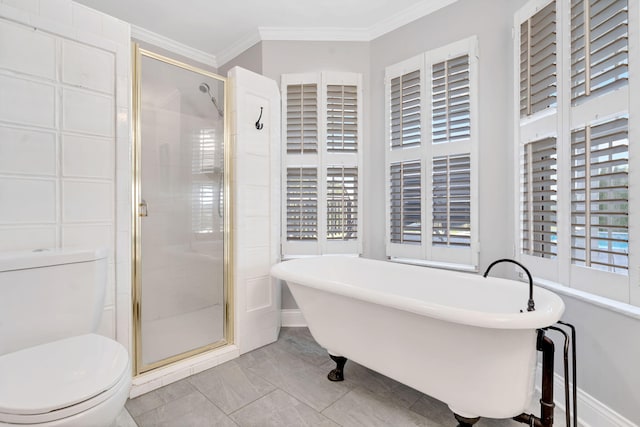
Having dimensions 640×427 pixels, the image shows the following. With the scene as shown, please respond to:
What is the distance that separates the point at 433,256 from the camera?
2.38 m

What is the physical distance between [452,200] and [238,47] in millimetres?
2501

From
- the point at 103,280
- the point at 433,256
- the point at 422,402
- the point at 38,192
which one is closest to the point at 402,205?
the point at 433,256

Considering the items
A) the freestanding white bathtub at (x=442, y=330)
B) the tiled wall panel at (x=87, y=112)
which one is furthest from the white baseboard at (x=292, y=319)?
the tiled wall panel at (x=87, y=112)

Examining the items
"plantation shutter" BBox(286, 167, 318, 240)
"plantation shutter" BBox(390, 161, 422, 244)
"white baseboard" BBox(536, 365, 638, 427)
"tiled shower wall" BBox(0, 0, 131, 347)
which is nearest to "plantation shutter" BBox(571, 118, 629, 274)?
"white baseboard" BBox(536, 365, 638, 427)

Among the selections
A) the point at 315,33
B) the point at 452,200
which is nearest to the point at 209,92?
the point at 315,33

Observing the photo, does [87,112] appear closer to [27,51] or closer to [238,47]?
[27,51]

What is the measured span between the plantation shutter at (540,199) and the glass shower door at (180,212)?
2016 mm

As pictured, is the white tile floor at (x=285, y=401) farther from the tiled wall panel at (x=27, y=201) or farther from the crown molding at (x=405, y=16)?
the crown molding at (x=405, y=16)

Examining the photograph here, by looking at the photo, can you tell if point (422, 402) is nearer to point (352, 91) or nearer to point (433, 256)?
point (433, 256)

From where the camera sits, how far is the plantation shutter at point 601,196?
135 cm

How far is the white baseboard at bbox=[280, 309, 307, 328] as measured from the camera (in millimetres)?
2775

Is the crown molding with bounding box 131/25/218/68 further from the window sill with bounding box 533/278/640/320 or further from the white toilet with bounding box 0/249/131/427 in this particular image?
the window sill with bounding box 533/278/640/320

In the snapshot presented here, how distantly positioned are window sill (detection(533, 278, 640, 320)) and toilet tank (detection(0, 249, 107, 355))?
237 centimetres

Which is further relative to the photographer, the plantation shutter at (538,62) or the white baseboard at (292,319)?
the white baseboard at (292,319)
